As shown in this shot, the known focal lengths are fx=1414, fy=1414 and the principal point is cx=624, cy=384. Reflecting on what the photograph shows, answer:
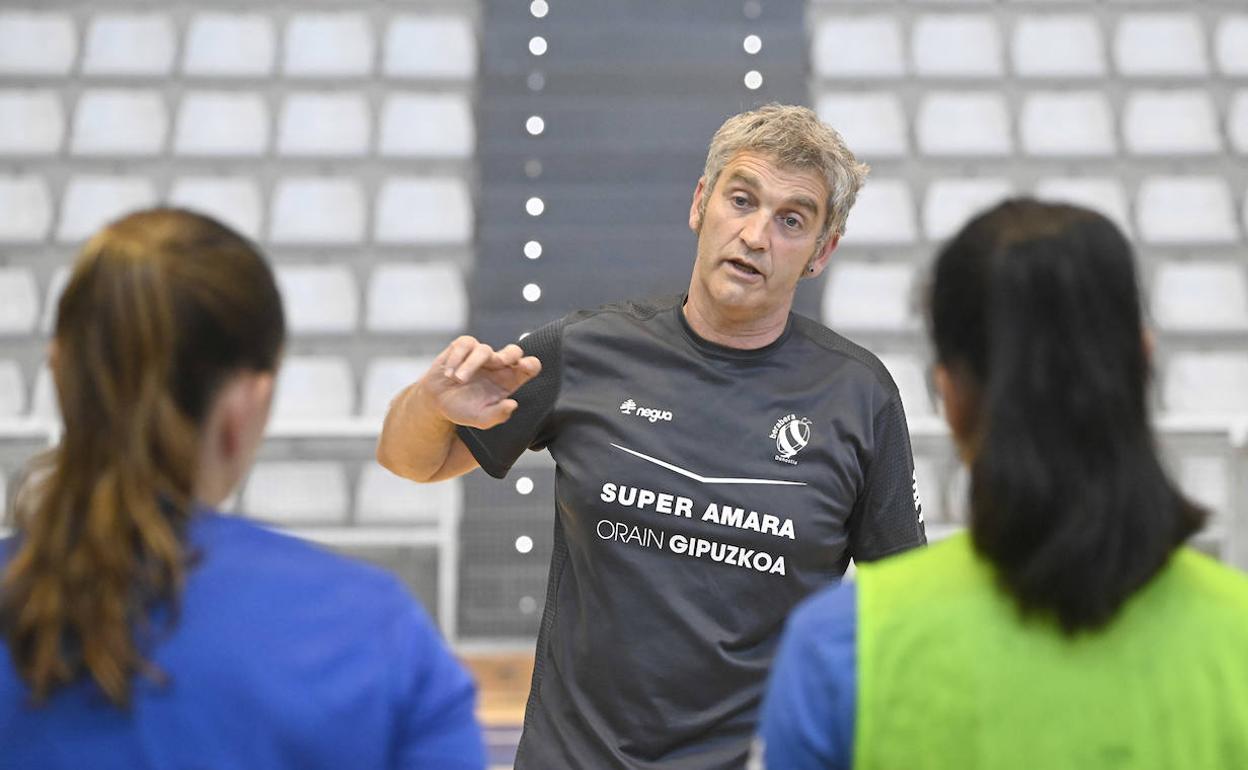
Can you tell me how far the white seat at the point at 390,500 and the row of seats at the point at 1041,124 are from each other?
2876mm

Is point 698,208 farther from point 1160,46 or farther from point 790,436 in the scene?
point 1160,46

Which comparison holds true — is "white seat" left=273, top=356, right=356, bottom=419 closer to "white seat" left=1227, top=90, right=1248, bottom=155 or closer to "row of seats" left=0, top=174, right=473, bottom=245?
"row of seats" left=0, top=174, right=473, bottom=245

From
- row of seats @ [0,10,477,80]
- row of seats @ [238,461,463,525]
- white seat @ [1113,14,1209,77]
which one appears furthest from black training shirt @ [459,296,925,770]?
white seat @ [1113,14,1209,77]

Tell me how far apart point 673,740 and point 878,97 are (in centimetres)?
563

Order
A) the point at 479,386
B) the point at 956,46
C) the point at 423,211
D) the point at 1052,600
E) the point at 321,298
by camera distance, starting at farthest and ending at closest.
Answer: the point at 956,46 < the point at 423,211 < the point at 321,298 < the point at 479,386 < the point at 1052,600

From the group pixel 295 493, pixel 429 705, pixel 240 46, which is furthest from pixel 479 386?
pixel 240 46

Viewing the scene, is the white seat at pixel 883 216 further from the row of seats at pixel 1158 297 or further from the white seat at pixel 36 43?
the white seat at pixel 36 43

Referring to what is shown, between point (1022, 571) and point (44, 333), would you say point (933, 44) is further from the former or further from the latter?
point (1022, 571)

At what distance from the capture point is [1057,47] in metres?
7.29

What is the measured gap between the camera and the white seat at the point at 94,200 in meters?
6.70

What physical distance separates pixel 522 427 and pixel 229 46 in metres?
5.74

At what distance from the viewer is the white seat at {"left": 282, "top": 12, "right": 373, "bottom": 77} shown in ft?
23.5

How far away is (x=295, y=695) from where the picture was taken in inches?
42.4

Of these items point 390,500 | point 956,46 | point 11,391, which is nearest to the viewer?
point 390,500
